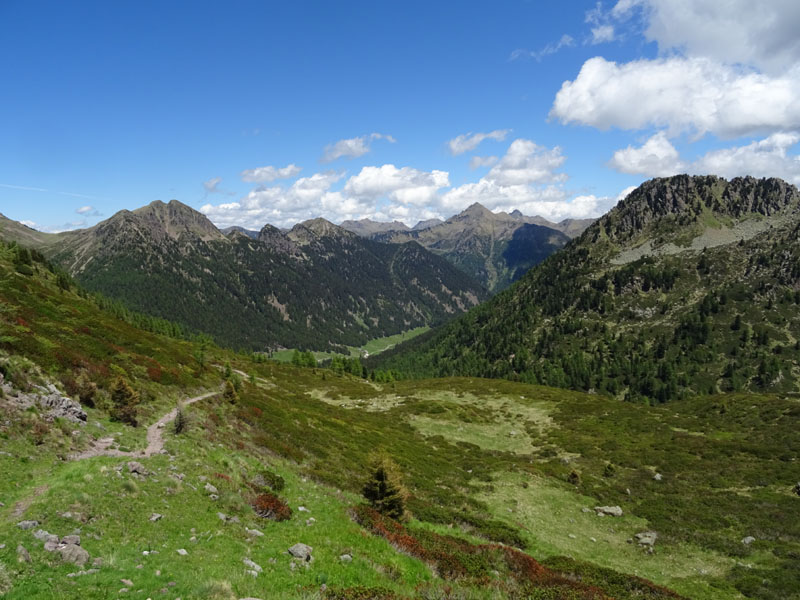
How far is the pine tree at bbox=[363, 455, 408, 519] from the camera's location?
80.8 ft

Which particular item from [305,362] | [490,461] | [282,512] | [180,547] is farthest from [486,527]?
[305,362]

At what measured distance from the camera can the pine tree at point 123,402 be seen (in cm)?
2962

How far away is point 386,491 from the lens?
82.1ft

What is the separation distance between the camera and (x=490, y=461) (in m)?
52.4

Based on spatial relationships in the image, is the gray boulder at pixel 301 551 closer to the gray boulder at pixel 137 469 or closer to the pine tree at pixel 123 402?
the gray boulder at pixel 137 469

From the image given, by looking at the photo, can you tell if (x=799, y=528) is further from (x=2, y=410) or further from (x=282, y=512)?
(x=2, y=410)

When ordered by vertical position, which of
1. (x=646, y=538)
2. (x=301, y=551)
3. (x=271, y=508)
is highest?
(x=301, y=551)

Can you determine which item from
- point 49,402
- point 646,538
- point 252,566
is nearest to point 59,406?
point 49,402

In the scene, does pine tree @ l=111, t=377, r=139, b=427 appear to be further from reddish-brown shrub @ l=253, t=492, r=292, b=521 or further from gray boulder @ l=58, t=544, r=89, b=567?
gray boulder @ l=58, t=544, r=89, b=567

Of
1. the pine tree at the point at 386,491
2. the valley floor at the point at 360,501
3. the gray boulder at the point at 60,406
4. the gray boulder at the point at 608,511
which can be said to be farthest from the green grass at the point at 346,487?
the pine tree at the point at 386,491

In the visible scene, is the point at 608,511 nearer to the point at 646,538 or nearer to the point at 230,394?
the point at 646,538

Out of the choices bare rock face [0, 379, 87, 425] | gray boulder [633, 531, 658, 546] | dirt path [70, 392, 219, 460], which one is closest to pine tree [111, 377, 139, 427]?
dirt path [70, 392, 219, 460]

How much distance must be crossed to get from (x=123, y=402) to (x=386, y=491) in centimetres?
2213

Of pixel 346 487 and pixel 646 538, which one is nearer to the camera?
pixel 646 538
